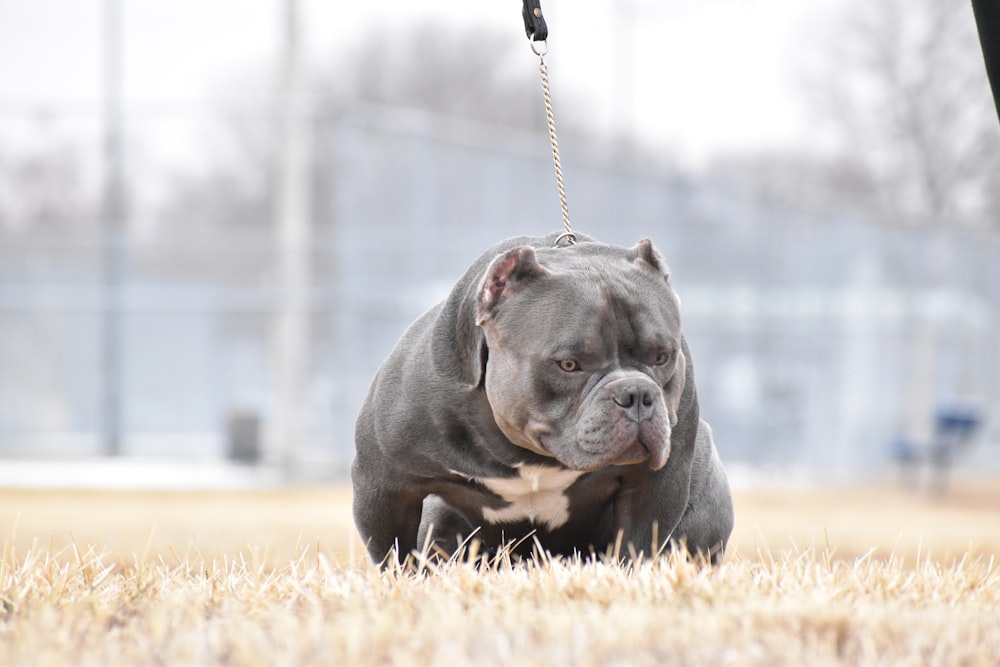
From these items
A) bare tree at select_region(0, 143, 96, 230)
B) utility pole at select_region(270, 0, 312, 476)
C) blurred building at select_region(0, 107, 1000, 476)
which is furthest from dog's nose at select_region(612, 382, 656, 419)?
bare tree at select_region(0, 143, 96, 230)

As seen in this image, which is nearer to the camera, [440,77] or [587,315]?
[587,315]

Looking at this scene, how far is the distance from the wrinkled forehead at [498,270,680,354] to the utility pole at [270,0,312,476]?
1181 cm

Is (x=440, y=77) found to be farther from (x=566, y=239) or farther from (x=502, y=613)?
(x=502, y=613)

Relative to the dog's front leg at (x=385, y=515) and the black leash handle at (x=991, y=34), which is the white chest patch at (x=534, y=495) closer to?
the dog's front leg at (x=385, y=515)

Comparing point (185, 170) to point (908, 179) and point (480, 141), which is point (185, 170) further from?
point (908, 179)

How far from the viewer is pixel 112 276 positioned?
Answer: 1739cm

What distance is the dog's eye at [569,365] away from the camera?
3.53 m

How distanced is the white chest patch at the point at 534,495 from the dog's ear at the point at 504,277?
0.49 meters

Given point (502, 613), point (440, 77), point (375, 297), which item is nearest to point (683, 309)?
point (375, 297)

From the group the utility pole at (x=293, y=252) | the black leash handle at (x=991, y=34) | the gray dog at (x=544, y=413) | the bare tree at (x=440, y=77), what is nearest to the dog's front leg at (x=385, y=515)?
the gray dog at (x=544, y=413)

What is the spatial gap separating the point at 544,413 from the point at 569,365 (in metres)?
0.15

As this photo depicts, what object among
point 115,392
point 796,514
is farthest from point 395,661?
point 115,392

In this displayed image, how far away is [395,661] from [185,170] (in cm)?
1962

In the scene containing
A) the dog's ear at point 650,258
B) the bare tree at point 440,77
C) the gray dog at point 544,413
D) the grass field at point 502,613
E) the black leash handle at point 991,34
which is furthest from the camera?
the bare tree at point 440,77
